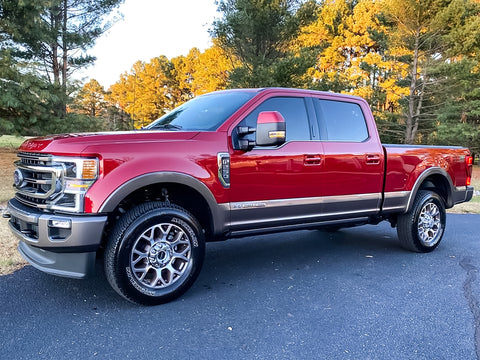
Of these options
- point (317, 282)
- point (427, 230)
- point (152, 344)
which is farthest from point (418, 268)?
point (152, 344)

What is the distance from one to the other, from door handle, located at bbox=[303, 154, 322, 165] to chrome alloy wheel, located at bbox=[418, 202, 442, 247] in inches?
82.0

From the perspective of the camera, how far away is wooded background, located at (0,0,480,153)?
11688 millimetres

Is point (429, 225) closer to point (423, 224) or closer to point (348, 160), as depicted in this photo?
point (423, 224)

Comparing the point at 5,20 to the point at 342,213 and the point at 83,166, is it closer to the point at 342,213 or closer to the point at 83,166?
the point at 83,166

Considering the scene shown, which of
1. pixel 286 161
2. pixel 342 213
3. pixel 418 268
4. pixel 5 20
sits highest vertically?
pixel 5 20

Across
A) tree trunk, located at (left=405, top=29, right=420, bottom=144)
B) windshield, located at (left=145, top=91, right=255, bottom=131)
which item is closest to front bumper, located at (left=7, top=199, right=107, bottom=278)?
windshield, located at (left=145, top=91, right=255, bottom=131)

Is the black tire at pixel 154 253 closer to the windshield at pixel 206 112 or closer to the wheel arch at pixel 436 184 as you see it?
the windshield at pixel 206 112

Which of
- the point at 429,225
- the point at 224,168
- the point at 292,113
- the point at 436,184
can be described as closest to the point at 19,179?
the point at 224,168

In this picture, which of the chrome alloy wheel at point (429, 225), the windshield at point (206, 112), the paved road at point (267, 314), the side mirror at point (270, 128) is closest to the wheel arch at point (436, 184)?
the chrome alloy wheel at point (429, 225)

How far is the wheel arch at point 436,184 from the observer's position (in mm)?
5184

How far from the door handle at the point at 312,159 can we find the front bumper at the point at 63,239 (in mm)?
2166

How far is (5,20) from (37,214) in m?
10.7

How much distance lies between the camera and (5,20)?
11023 millimetres

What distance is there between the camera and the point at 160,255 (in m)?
3.41
